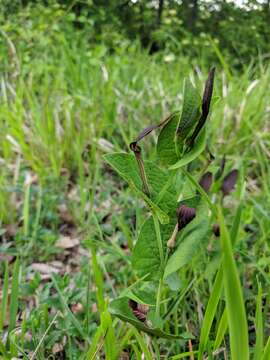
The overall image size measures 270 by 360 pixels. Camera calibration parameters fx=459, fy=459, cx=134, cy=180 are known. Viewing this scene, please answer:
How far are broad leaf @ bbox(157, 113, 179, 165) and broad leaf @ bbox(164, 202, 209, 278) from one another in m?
0.09

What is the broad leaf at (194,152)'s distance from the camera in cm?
42

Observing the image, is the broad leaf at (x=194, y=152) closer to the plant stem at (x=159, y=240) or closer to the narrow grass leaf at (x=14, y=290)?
the plant stem at (x=159, y=240)

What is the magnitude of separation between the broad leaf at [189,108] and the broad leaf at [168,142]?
25mm

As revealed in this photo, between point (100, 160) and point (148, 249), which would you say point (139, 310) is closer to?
point (148, 249)

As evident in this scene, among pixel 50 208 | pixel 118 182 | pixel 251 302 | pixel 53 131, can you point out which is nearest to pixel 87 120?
pixel 53 131

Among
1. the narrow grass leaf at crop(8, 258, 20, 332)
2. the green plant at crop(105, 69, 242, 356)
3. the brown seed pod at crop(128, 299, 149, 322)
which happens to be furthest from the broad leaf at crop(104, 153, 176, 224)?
the narrow grass leaf at crop(8, 258, 20, 332)

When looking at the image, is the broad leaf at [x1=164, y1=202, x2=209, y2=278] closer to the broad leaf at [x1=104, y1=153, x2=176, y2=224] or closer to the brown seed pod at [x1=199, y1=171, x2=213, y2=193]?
the broad leaf at [x1=104, y1=153, x2=176, y2=224]

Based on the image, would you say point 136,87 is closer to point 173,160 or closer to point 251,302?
point 251,302

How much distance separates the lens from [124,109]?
1886 millimetres

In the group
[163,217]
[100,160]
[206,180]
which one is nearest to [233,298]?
[163,217]

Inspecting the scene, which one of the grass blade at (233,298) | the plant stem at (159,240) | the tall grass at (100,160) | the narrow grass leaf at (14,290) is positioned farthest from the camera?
the tall grass at (100,160)

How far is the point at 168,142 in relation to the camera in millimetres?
456

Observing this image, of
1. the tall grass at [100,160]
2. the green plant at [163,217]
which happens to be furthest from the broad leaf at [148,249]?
the tall grass at [100,160]

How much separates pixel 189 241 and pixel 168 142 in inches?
4.6
